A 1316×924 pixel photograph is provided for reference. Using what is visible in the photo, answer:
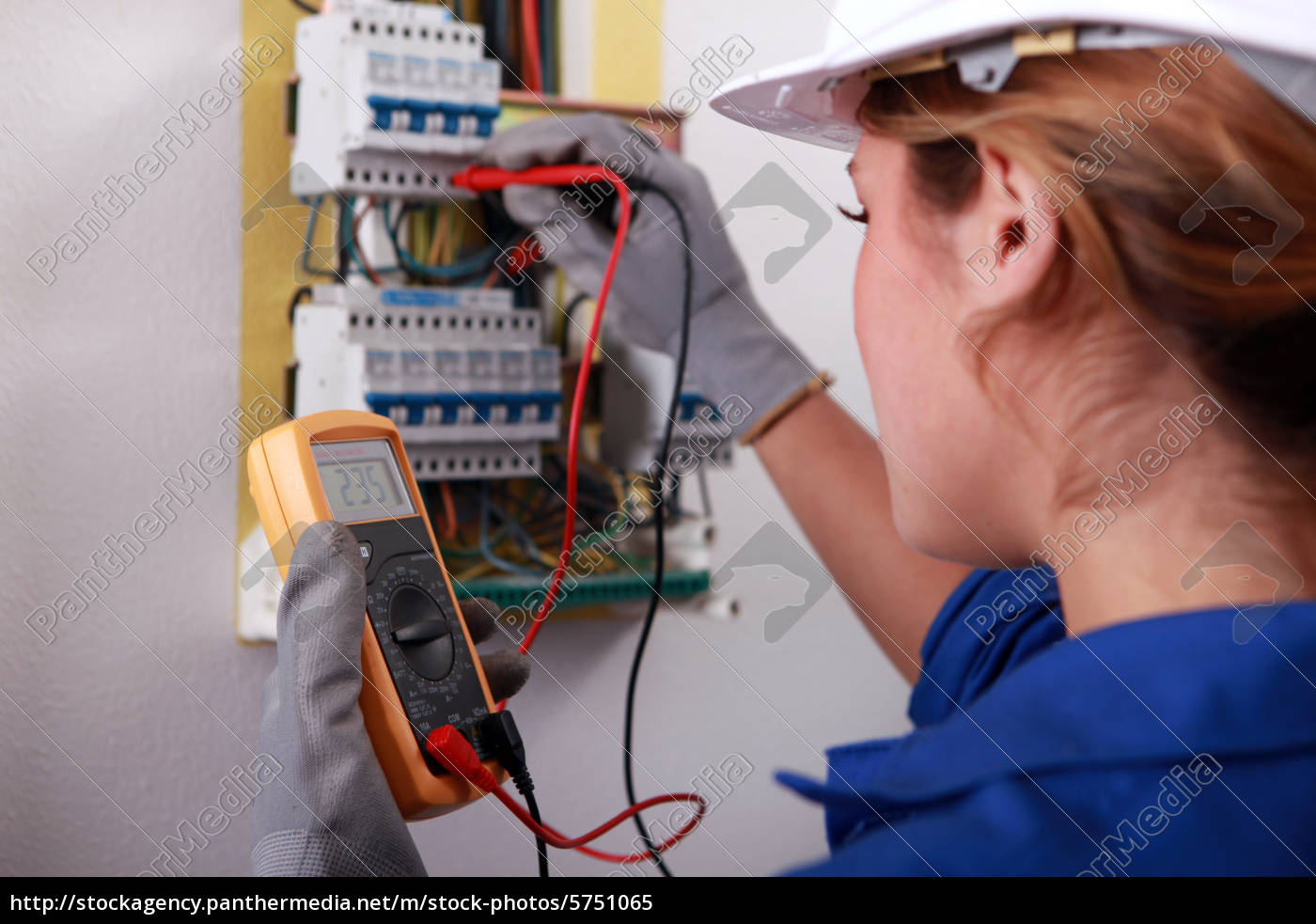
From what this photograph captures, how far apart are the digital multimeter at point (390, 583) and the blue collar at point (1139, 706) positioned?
0.28 metres

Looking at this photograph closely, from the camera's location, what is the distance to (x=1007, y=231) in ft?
1.86

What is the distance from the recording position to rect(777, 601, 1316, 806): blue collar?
18.4 inches

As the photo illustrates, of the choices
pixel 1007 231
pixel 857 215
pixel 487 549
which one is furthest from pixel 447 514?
pixel 1007 231

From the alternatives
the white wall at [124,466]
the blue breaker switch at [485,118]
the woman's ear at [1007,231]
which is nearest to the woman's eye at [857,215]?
the woman's ear at [1007,231]

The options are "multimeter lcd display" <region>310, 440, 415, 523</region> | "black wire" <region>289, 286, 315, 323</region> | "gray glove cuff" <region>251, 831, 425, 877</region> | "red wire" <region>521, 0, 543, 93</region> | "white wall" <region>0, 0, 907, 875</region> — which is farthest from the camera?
"red wire" <region>521, 0, 543, 93</region>

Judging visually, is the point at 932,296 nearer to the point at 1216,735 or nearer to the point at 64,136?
the point at 1216,735

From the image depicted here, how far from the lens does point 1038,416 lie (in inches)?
23.8

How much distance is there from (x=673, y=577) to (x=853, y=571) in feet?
0.63

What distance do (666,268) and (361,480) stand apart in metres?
0.41

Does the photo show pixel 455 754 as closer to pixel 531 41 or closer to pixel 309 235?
pixel 309 235

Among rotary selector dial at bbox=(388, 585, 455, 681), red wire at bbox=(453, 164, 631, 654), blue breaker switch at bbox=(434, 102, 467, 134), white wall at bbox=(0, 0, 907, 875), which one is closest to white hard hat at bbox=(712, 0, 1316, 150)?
red wire at bbox=(453, 164, 631, 654)

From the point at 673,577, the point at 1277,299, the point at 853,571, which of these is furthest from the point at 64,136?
the point at 1277,299

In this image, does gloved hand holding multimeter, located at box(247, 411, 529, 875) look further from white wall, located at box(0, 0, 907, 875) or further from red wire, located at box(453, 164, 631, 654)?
white wall, located at box(0, 0, 907, 875)

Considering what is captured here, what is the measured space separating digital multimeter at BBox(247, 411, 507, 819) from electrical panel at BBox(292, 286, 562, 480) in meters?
0.15
